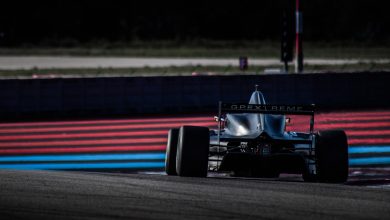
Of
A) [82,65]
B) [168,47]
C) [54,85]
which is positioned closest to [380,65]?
[82,65]

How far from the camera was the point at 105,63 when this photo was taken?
4612 centimetres

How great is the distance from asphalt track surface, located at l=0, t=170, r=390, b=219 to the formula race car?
0.25 meters

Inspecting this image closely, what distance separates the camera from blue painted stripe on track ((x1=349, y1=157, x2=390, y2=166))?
16.4 meters

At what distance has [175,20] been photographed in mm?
67875

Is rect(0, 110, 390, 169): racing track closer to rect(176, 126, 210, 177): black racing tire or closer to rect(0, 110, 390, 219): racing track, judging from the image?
rect(0, 110, 390, 219): racing track

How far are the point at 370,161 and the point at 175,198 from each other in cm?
696

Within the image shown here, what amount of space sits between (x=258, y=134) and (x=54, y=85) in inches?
484

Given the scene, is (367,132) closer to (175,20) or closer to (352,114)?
(352,114)

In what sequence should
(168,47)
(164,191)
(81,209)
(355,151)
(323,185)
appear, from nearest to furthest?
(81,209), (164,191), (323,185), (355,151), (168,47)

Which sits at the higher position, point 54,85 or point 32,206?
point 54,85

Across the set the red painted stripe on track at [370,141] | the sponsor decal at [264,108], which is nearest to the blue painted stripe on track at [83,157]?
the red painted stripe on track at [370,141]

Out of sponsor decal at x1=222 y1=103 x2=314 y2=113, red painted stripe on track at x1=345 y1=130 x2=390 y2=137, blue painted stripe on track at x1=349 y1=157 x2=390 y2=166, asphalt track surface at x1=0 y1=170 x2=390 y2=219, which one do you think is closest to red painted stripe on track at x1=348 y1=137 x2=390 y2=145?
red painted stripe on track at x1=345 y1=130 x2=390 y2=137

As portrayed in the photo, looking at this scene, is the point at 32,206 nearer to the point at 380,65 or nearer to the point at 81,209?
the point at 81,209

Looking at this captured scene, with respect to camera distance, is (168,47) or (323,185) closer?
(323,185)
